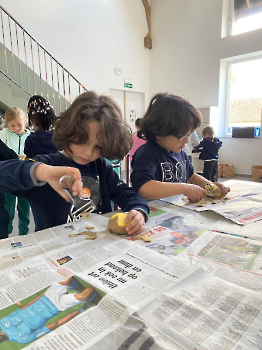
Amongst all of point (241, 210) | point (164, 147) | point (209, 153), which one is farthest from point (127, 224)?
point (209, 153)

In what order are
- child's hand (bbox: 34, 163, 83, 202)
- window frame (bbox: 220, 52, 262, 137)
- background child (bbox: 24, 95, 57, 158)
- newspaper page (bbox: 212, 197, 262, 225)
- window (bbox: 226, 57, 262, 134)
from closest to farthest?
child's hand (bbox: 34, 163, 83, 202) → newspaper page (bbox: 212, 197, 262, 225) → background child (bbox: 24, 95, 57, 158) → window (bbox: 226, 57, 262, 134) → window frame (bbox: 220, 52, 262, 137)

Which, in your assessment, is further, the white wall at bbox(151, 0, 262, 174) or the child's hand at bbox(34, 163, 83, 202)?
the white wall at bbox(151, 0, 262, 174)

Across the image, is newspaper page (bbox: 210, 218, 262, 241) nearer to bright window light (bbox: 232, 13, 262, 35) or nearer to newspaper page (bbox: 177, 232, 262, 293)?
newspaper page (bbox: 177, 232, 262, 293)

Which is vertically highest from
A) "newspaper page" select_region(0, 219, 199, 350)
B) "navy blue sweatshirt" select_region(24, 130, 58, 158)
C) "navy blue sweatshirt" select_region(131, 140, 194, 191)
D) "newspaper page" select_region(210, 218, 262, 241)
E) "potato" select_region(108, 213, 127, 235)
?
"navy blue sweatshirt" select_region(24, 130, 58, 158)

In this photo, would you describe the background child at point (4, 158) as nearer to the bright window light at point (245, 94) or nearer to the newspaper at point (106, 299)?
the newspaper at point (106, 299)

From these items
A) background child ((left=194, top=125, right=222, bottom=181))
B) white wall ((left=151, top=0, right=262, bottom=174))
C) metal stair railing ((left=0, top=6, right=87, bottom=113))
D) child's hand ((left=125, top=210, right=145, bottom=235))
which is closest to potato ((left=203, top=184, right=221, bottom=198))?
child's hand ((left=125, top=210, right=145, bottom=235))

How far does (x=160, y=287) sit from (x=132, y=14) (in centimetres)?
614

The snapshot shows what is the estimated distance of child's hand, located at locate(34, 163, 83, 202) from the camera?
60cm

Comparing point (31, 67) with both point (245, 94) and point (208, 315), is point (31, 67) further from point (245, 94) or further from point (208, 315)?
point (208, 315)

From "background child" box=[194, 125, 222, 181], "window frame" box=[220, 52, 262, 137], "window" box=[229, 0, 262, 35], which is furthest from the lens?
"window frame" box=[220, 52, 262, 137]

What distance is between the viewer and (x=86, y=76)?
479 cm

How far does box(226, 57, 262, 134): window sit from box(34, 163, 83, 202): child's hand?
14.7 feet

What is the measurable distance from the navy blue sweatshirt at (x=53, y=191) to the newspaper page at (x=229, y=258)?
24 cm

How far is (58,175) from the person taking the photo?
0.63 m
